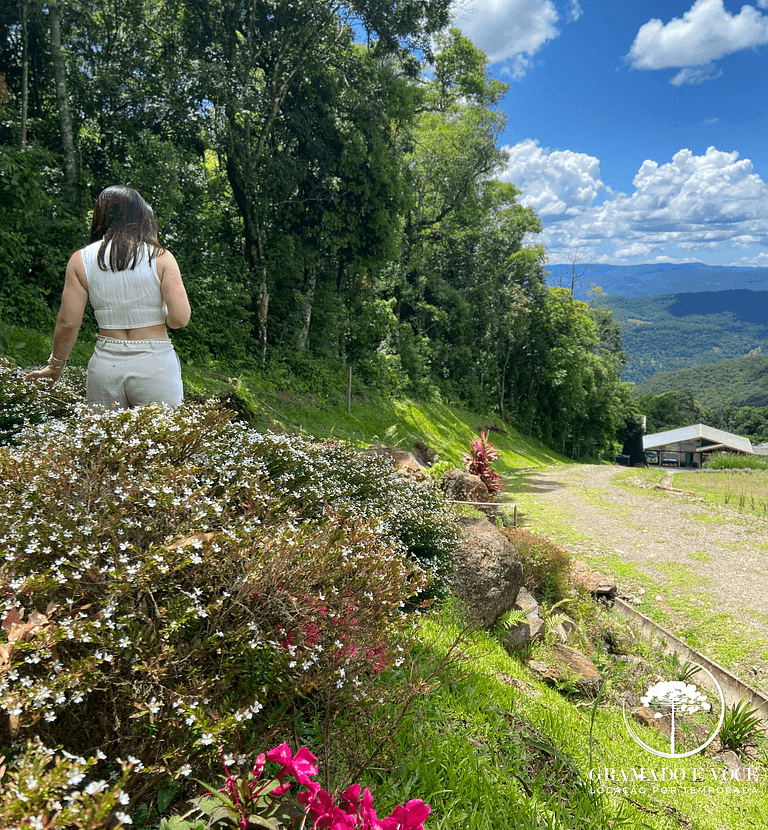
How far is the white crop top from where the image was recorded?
10.4 ft

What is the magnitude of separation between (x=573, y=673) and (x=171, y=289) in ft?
14.1

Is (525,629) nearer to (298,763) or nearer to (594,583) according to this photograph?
(594,583)

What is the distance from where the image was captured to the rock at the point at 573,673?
4.51m

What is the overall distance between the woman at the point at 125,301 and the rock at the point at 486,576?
279cm

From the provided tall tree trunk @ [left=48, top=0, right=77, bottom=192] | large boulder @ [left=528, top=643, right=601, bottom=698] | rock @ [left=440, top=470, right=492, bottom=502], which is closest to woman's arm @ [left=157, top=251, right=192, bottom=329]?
large boulder @ [left=528, top=643, right=601, bottom=698]

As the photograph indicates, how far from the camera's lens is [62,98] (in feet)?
38.4

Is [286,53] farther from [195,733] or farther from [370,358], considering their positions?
[195,733]

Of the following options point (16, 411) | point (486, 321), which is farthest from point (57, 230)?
point (486, 321)

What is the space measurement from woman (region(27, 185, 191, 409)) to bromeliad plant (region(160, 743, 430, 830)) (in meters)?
2.24

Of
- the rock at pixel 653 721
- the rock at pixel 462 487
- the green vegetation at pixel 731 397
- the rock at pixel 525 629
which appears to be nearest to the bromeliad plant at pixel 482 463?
the rock at pixel 462 487

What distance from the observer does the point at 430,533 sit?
4344 millimetres

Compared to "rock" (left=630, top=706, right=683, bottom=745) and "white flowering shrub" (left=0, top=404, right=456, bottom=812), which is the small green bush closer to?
"rock" (left=630, top=706, right=683, bottom=745)

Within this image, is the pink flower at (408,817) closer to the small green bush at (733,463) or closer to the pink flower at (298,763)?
the pink flower at (298,763)

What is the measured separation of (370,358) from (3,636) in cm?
2031
